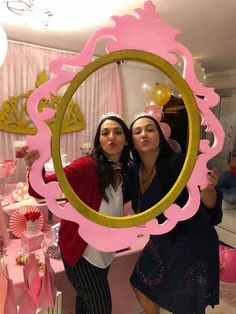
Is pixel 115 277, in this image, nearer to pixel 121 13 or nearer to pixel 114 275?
pixel 114 275

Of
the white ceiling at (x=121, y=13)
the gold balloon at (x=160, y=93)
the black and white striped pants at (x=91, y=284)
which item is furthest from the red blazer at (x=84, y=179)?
the white ceiling at (x=121, y=13)

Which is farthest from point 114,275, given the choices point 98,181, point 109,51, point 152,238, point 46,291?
point 109,51

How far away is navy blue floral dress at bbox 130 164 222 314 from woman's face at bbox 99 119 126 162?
41cm

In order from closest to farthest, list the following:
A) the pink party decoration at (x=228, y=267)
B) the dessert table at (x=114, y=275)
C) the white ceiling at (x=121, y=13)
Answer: the dessert table at (x=114, y=275), the white ceiling at (x=121, y=13), the pink party decoration at (x=228, y=267)

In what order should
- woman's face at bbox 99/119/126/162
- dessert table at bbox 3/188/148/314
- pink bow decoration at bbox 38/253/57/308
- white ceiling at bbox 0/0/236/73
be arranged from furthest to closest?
→ white ceiling at bbox 0/0/236/73 < dessert table at bbox 3/188/148/314 < pink bow decoration at bbox 38/253/57/308 < woman's face at bbox 99/119/126/162

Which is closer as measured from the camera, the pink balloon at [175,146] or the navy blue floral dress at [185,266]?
the pink balloon at [175,146]

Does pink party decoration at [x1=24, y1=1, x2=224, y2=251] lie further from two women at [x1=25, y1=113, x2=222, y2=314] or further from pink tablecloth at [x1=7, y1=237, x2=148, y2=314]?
pink tablecloth at [x1=7, y1=237, x2=148, y2=314]

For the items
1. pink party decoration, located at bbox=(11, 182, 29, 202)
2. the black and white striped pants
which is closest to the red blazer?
the black and white striped pants

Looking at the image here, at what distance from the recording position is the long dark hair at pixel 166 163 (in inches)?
31.3

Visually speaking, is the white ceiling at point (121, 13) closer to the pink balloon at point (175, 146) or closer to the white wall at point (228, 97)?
the pink balloon at point (175, 146)

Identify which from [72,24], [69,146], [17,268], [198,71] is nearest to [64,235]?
[69,146]

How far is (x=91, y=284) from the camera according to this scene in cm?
93

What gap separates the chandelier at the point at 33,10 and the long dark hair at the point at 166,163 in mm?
983

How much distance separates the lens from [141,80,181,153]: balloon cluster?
872mm
